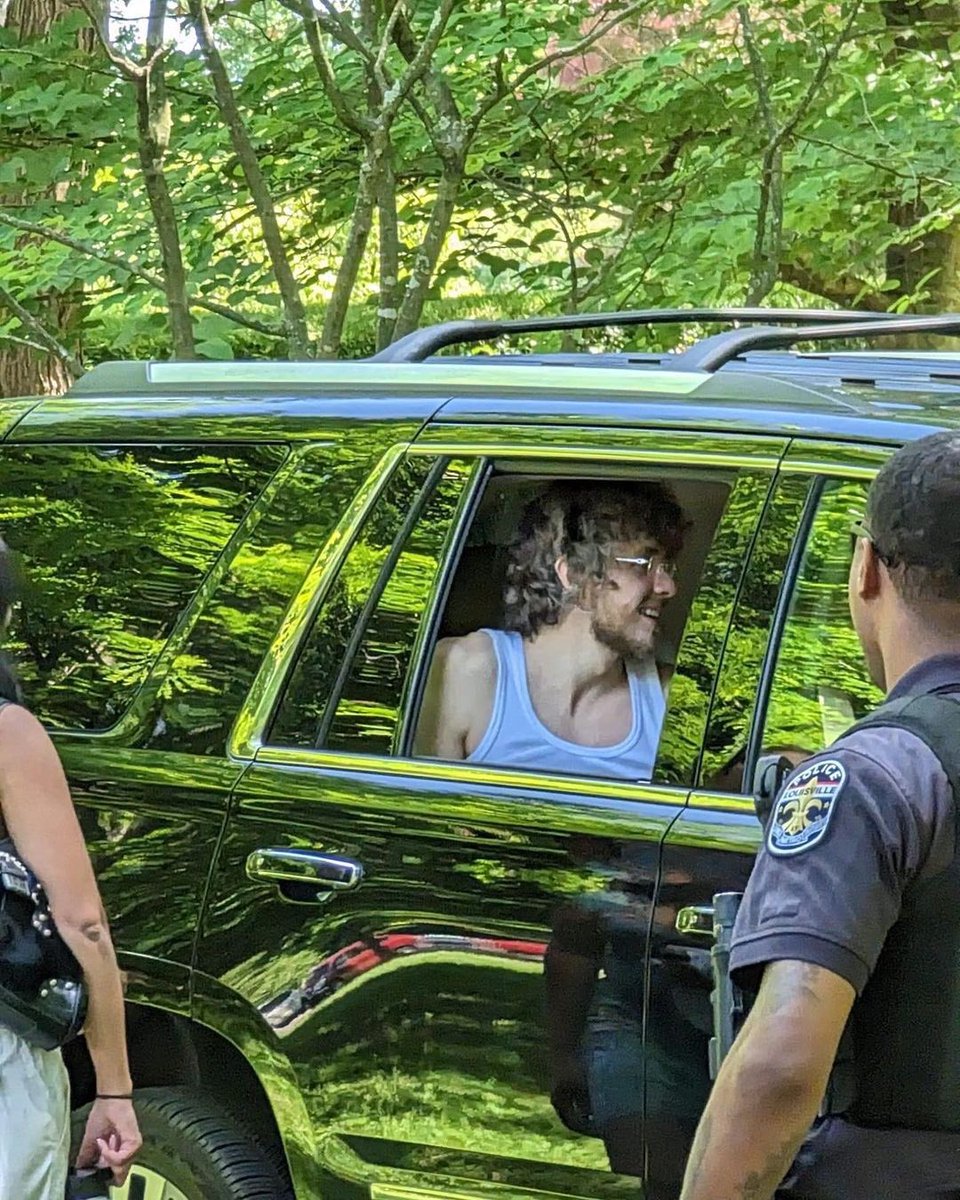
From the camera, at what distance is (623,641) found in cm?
323

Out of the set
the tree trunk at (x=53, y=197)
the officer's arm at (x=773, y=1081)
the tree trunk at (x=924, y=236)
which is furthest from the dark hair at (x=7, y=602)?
the tree trunk at (x=924, y=236)

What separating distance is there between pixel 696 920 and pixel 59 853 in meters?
0.91

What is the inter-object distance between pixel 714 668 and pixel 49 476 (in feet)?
4.68

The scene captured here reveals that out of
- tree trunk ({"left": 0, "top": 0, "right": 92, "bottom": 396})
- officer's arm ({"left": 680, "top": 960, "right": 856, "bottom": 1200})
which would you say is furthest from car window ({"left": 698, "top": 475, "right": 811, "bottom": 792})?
tree trunk ({"left": 0, "top": 0, "right": 92, "bottom": 396})

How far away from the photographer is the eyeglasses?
3217mm

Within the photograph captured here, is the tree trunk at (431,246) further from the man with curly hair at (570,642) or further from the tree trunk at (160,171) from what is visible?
the man with curly hair at (570,642)

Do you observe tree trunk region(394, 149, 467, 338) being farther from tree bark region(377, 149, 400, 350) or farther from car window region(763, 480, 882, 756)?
car window region(763, 480, 882, 756)

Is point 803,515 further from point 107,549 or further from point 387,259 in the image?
point 387,259

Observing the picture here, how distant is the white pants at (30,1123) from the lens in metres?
2.39

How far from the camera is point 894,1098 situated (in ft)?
5.05

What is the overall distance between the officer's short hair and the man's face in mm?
1591

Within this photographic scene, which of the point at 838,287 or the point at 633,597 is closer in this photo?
the point at 633,597

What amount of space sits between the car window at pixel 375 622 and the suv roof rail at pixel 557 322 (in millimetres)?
552

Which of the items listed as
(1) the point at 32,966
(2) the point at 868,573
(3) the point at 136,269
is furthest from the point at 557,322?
(3) the point at 136,269
